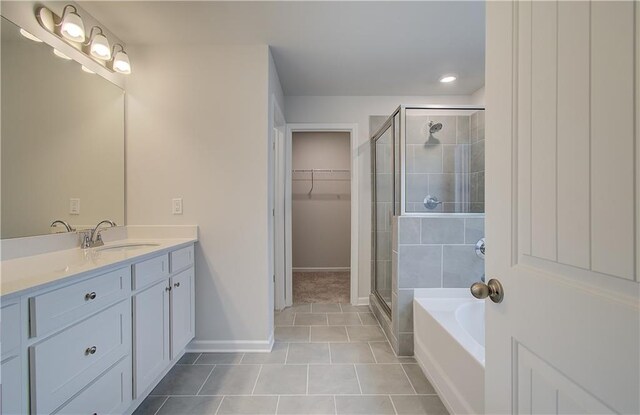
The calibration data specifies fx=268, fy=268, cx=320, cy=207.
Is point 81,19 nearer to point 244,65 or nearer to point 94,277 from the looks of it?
point 244,65

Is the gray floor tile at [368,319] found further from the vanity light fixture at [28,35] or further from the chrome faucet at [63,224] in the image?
the vanity light fixture at [28,35]

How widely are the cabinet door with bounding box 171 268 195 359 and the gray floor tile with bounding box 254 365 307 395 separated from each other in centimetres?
60

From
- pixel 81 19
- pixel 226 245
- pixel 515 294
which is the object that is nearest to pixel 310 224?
pixel 226 245

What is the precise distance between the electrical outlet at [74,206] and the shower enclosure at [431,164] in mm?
2214

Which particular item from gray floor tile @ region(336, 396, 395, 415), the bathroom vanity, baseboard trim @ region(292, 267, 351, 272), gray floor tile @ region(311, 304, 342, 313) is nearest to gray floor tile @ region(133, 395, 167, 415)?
the bathroom vanity

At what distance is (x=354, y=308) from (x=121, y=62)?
303cm

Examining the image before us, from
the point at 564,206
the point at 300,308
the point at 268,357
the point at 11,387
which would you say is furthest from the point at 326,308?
the point at 564,206

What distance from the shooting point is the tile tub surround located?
2.02 meters

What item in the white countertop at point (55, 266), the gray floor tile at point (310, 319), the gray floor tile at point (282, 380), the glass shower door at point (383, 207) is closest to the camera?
the white countertop at point (55, 266)

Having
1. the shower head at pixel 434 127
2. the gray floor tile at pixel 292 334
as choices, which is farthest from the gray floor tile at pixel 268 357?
the shower head at pixel 434 127

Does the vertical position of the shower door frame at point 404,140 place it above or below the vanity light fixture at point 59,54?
below

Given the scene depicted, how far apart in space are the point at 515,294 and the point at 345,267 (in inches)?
164

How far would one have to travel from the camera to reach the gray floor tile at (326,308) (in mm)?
2922

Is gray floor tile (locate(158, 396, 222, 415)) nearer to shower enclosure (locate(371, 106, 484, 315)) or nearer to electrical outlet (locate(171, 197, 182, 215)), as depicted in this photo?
electrical outlet (locate(171, 197, 182, 215))
